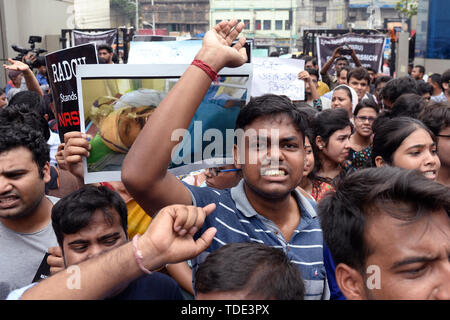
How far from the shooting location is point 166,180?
1.67m

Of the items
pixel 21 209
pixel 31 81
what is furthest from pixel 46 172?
pixel 31 81

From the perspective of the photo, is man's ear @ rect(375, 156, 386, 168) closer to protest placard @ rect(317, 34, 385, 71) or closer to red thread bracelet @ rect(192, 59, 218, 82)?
red thread bracelet @ rect(192, 59, 218, 82)

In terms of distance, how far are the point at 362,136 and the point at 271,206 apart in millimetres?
2903

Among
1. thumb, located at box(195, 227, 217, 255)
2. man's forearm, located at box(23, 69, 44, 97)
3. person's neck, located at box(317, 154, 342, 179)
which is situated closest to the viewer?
thumb, located at box(195, 227, 217, 255)

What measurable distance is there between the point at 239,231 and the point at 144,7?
7048 centimetres

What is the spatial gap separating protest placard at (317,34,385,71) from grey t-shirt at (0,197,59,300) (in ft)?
24.8

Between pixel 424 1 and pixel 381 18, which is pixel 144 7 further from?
pixel 424 1

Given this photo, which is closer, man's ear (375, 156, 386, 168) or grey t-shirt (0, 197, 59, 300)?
grey t-shirt (0, 197, 59, 300)

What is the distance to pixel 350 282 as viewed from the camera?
4.99 feet

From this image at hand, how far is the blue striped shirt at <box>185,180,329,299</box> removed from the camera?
1768mm

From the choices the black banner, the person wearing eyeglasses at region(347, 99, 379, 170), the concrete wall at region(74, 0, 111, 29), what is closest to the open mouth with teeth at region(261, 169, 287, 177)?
the person wearing eyeglasses at region(347, 99, 379, 170)

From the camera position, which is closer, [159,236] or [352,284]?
[159,236]
